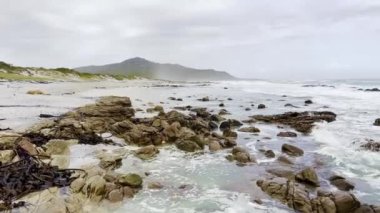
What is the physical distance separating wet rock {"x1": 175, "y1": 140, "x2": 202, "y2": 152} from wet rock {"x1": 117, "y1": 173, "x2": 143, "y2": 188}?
448 cm

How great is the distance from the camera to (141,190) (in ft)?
32.2

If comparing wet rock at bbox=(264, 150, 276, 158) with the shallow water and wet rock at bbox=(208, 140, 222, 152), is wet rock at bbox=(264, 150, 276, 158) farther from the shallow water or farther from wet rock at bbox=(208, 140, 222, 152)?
wet rock at bbox=(208, 140, 222, 152)

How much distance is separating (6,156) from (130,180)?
3567mm

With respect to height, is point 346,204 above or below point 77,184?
below

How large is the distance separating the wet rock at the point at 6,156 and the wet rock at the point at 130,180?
3146 millimetres

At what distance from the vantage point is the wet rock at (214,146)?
14.7 m

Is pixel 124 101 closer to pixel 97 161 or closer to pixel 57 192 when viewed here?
pixel 97 161

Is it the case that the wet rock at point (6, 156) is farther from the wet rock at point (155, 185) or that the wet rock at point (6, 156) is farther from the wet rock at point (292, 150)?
the wet rock at point (292, 150)

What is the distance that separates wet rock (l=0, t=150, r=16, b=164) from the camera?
10234 mm

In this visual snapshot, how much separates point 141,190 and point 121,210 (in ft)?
4.55

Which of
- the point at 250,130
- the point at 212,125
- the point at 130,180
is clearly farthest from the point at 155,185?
the point at 212,125

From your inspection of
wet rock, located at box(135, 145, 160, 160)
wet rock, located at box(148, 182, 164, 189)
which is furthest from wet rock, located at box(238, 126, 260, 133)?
wet rock, located at box(148, 182, 164, 189)

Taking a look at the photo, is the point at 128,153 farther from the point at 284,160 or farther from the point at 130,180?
the point at 284,160

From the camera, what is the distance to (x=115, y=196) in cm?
902
